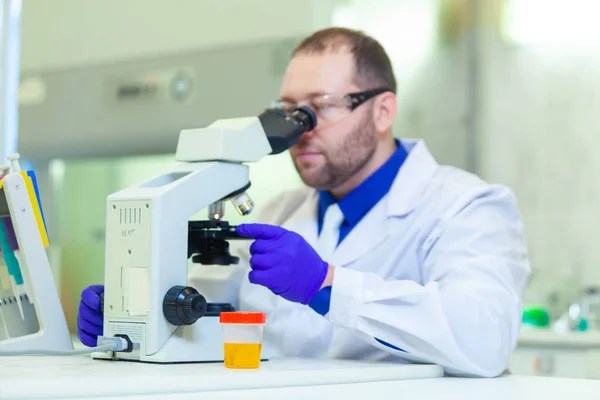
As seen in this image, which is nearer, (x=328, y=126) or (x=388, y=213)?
(x=388, y=213)

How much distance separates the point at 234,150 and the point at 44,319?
17.0 inches

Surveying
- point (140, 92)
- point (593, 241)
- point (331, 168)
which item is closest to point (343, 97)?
point (331, 168)

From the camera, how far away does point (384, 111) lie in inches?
83.5

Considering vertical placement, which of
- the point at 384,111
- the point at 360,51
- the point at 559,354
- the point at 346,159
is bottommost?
the point at 559,354

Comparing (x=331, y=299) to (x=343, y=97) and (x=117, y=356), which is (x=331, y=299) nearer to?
(x=117, y=356)

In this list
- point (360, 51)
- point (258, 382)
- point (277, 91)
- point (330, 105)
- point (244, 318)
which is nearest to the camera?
point (258, 382)

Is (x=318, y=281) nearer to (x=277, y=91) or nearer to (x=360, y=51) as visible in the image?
(x=360, y=51)

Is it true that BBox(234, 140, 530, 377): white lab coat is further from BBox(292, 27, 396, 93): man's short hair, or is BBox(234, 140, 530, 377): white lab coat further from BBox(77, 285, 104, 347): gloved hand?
BBox(77, 285, 104, 347): gloved hand

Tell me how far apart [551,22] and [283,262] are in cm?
196

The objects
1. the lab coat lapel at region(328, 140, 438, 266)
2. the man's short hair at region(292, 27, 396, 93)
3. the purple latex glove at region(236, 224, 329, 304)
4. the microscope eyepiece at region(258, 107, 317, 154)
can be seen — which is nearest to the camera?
the purple latex glove at region(236, 224, 329, 304)

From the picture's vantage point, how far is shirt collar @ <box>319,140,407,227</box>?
6.61ft

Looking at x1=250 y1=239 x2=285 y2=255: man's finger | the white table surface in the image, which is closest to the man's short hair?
x1=250 y1=239 x2=285 y2=255: man's finger

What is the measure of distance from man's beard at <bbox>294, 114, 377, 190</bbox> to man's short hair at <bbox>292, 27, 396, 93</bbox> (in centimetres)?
10

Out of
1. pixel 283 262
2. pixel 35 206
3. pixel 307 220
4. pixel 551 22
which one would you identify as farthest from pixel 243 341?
pixel 551 22
